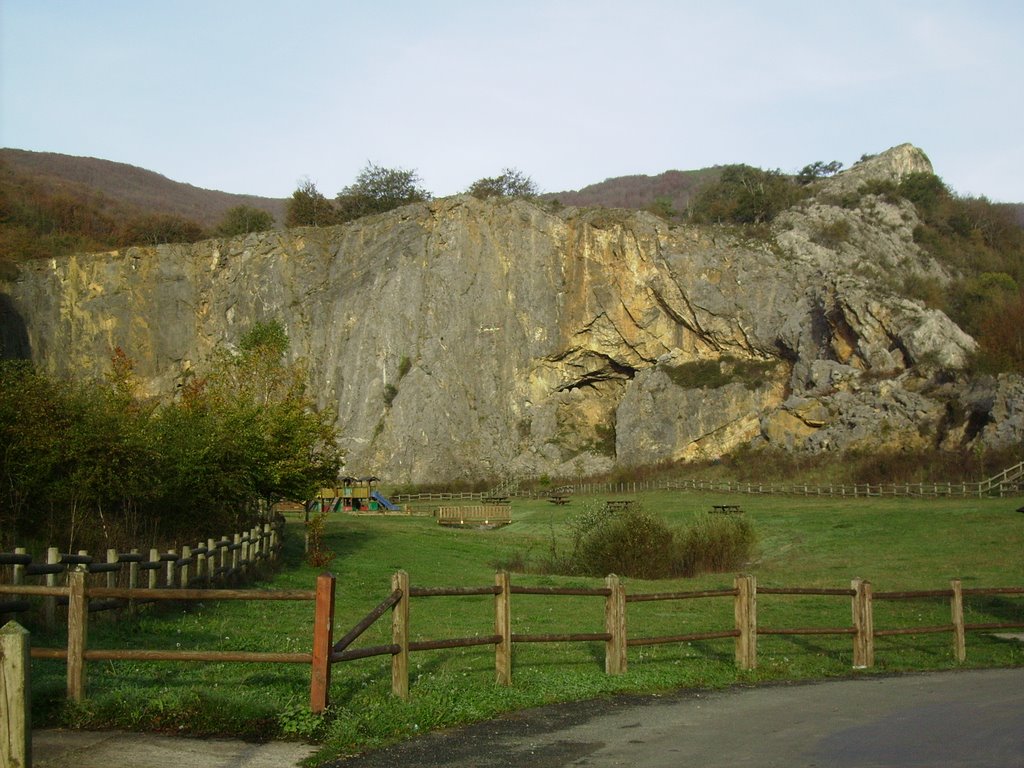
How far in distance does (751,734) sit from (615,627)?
3.07 meters

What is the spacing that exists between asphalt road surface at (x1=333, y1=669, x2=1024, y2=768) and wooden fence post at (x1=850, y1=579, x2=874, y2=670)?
85.4 inches

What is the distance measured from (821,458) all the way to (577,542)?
137ft

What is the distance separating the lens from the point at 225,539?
71.2ft

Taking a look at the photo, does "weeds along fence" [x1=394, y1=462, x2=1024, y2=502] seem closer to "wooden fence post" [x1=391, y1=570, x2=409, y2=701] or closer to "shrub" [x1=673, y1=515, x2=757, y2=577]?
"shrub" [x1=673, y1=515, x2=757, y2=577]

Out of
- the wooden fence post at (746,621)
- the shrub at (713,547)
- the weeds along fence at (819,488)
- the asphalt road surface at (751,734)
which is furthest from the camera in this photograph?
the weeds along fence at (819,488)

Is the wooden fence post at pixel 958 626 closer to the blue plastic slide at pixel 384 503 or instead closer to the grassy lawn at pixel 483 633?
the grassy lawn at pixel 483 633

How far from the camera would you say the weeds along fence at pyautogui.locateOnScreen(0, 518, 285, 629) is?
511 inches

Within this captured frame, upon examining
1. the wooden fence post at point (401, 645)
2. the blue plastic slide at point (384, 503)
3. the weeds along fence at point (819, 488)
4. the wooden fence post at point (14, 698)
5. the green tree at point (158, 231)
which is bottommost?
the blue plastic slide at point (384, 503)

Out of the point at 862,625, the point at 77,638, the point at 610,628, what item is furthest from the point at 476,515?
the point at 77,638

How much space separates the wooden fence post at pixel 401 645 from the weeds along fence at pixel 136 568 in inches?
86.5

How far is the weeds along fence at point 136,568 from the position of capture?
12977 millimetres

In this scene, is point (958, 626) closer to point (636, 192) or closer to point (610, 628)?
point (610, 628)

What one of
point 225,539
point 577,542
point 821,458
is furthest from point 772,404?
point 225,539

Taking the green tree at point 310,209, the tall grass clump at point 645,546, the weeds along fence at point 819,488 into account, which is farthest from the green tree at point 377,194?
the tall grass clump at point 645,546
